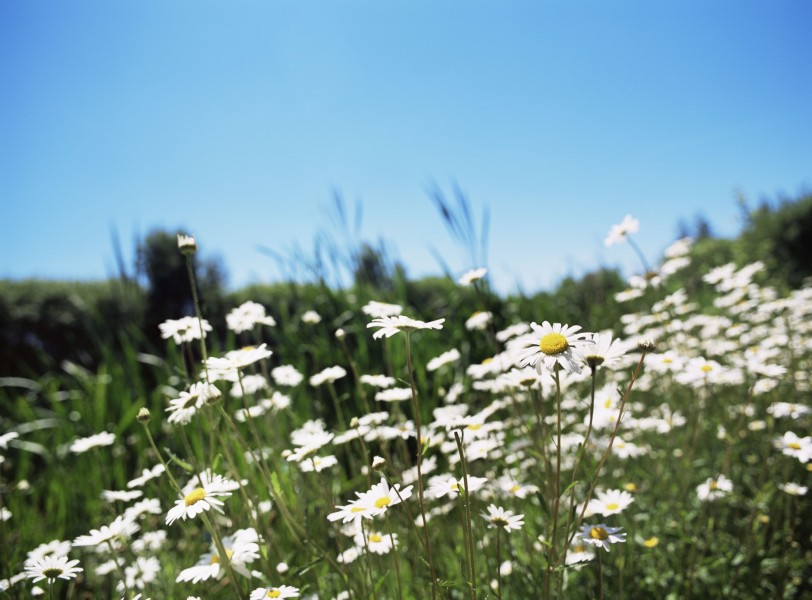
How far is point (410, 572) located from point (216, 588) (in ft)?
2.15

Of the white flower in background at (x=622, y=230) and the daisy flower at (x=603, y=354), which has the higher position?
the white flower in background at (x=622, y=230)

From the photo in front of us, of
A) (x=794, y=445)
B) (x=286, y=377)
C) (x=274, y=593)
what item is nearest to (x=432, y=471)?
(x=286, y=377)

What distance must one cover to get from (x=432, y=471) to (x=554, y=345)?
5.91 feet

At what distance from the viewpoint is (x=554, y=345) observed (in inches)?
42.1

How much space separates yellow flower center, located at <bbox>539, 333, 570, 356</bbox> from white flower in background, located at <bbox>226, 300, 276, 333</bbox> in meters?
0.92

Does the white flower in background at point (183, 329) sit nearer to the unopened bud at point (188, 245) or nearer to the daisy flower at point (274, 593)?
the unopened bud at point (188, 245)

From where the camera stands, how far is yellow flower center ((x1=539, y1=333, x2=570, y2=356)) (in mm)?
1061

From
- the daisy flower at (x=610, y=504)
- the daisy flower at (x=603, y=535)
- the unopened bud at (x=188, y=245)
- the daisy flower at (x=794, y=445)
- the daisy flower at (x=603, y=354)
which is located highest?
the unopened bud at (x=188, y=245)

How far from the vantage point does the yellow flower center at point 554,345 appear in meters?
1.06

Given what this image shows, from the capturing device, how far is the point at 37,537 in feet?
7.93

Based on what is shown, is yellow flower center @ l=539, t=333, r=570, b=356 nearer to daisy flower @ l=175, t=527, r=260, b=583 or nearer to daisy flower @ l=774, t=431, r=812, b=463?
daisy flower @ l=175, t=527, r=260, b=583

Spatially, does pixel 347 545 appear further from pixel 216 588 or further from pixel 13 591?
pixel 13 591

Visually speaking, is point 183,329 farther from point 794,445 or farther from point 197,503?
point 794,445

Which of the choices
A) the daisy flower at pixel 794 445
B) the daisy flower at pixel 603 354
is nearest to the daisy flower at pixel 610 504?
the daisy flower at pixel 603 354
